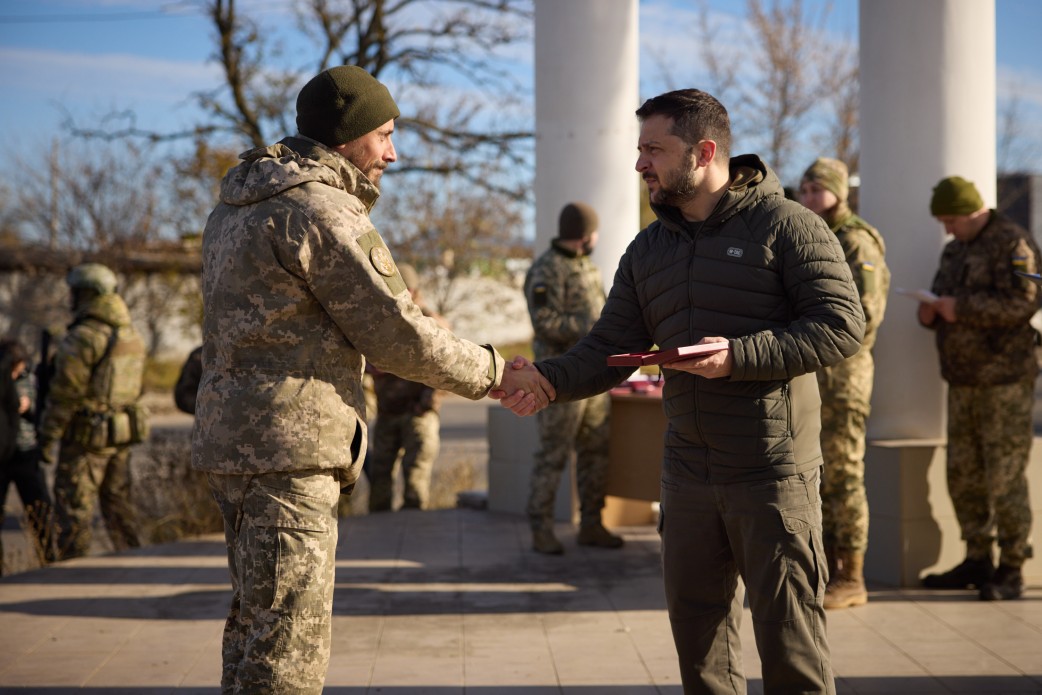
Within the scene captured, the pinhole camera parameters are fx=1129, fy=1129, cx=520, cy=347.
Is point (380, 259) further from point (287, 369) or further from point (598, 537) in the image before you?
point (598, 537)

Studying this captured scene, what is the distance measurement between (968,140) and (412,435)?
199 inches

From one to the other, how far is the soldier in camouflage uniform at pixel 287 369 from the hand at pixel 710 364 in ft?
2.63

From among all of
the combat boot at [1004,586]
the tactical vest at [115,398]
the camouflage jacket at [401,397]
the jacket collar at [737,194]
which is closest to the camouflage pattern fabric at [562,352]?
the camouflage jacket at [401,397]

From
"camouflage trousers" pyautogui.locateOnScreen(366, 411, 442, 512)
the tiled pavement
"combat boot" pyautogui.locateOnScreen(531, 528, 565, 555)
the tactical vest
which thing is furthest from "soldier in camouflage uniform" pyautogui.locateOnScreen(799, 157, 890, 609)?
the tactical vest

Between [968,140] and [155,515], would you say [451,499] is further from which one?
[968,140]

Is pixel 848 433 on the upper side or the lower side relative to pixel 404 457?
upper

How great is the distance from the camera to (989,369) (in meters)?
6.18

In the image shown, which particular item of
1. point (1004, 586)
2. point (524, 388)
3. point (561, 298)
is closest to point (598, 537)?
point (561, 298)

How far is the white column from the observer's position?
21.9 ft

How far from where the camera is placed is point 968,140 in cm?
671

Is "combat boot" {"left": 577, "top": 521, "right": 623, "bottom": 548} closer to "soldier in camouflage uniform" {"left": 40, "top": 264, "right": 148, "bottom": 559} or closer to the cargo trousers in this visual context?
"soldier in camouflage uniform" {"left": 40, "top": 264, "right": 148, "bottom": 559}

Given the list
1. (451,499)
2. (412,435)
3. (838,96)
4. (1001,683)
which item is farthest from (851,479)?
(838,96)

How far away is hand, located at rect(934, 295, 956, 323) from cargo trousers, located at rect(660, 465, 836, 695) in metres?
3.09

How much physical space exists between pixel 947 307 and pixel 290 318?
4.23 meters
